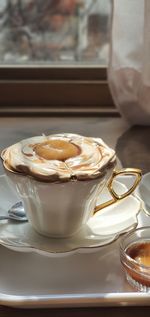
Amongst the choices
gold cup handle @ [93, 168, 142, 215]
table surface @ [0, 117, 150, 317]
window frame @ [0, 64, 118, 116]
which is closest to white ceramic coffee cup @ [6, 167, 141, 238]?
gold cup handle @ [93, 168, 142, 215]

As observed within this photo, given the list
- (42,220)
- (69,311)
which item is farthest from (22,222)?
(69,311)

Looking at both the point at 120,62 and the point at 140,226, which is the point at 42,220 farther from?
the point at 120,62

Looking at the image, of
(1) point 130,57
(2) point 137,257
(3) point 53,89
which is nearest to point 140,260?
(2) point 137,257

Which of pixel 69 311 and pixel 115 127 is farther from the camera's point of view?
pixel 115 127

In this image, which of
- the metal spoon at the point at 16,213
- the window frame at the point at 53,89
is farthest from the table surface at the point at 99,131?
the metal spoon at the point at 16,213

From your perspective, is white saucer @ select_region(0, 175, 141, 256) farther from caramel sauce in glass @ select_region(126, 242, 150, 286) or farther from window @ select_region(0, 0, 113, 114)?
window @ select_region(0, 0, 113, 114)

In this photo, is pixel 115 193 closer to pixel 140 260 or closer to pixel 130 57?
pixel 140 260
